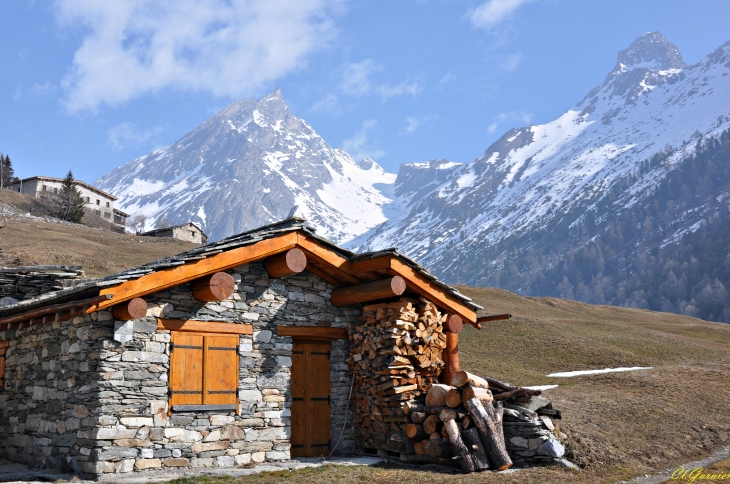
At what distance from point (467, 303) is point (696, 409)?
915 centimetres

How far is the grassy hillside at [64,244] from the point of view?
128 ft

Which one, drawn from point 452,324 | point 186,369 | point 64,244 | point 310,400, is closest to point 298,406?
point 310,400

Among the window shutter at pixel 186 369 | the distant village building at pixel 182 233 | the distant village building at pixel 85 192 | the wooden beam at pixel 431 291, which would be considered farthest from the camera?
the distant village building at pixel 85 192

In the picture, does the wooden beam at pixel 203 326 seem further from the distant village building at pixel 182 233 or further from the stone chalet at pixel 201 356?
the distant village building at pixel 182 233

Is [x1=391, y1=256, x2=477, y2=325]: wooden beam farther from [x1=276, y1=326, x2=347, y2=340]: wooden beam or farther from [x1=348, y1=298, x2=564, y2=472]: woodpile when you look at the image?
[x1=276, y1=326, x2=347, y2=340]: wooden beam

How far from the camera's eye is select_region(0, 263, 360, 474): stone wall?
10.0 meters

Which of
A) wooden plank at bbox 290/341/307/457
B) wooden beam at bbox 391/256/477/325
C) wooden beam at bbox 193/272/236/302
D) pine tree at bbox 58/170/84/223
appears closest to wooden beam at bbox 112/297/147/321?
wooden beam at bbox 193/272/236/302

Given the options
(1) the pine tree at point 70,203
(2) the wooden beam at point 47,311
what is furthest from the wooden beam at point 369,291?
(1) the pine tree at point 70,203

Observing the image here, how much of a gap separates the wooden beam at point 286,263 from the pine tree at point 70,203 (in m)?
65.9

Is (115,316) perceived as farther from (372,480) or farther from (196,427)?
(372,480)

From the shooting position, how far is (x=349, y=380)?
1318 centimetres

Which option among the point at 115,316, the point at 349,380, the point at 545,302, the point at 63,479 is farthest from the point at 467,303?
the point at 545,302

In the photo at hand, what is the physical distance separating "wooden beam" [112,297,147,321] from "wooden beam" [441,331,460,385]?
19.9ft

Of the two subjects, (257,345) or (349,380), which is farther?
(349,380)
